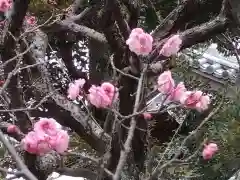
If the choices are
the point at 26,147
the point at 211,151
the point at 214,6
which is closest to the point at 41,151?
the point at 26,147

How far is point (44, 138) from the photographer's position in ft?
2.66

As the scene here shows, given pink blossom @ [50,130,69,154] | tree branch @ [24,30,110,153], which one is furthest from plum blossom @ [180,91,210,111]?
tree branch @ [24,30,110,153]

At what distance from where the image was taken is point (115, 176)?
2.77 ft

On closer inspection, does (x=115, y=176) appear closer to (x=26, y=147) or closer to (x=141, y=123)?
(x=26, y=147)

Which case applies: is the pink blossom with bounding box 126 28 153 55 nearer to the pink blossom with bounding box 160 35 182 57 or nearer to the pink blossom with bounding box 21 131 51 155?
the pink blossom with bounding box 160 35 182 57

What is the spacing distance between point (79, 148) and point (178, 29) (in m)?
0.95

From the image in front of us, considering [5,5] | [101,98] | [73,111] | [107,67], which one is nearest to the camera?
[101,98]

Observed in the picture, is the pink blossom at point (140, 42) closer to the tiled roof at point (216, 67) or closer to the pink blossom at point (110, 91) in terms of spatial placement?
the pink blossom at point (110, 91)

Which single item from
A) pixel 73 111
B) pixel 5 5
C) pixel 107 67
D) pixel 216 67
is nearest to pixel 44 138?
pixel 5 5

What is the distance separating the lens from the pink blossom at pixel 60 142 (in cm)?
83

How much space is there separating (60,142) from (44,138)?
0.13 ft

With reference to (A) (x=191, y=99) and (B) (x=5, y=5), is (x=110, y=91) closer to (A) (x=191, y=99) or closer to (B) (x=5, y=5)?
(A) (x=191, y=99)

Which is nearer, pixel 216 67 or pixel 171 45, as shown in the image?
pixel 171 45

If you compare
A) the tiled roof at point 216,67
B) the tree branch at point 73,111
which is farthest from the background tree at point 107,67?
the tiled roof at point 216,67
